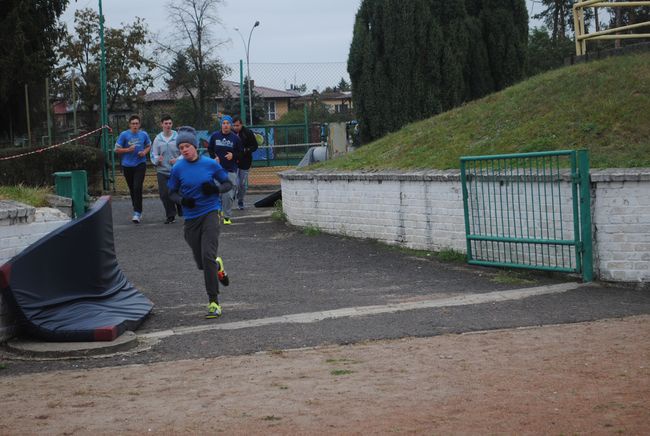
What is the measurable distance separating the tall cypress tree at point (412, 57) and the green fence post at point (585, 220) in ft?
35.5

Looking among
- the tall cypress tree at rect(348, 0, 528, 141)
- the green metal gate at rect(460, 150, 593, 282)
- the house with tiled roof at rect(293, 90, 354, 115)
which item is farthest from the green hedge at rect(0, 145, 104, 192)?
the green metal gate at rect(460, 150, 593, 282)

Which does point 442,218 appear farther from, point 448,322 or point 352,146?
point 352,146

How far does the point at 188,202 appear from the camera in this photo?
9.48 m

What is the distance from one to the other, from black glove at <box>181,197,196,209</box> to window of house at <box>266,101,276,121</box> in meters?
38.0

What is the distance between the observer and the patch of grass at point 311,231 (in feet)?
51.5

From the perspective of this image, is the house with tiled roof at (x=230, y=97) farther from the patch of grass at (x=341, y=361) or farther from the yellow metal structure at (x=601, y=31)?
the patch of grass at (x=341, y=361)

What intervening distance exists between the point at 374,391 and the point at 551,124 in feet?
27.6

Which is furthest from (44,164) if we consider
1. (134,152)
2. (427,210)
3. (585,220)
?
(585,220)

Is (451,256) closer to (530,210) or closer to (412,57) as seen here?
(530,210)

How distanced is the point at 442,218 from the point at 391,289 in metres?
2.45

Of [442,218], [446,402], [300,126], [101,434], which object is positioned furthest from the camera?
[300,126]

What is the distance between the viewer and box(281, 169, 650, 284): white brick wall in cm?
1056

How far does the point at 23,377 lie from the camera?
729cm

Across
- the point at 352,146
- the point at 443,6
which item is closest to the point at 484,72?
the point at 443,6
